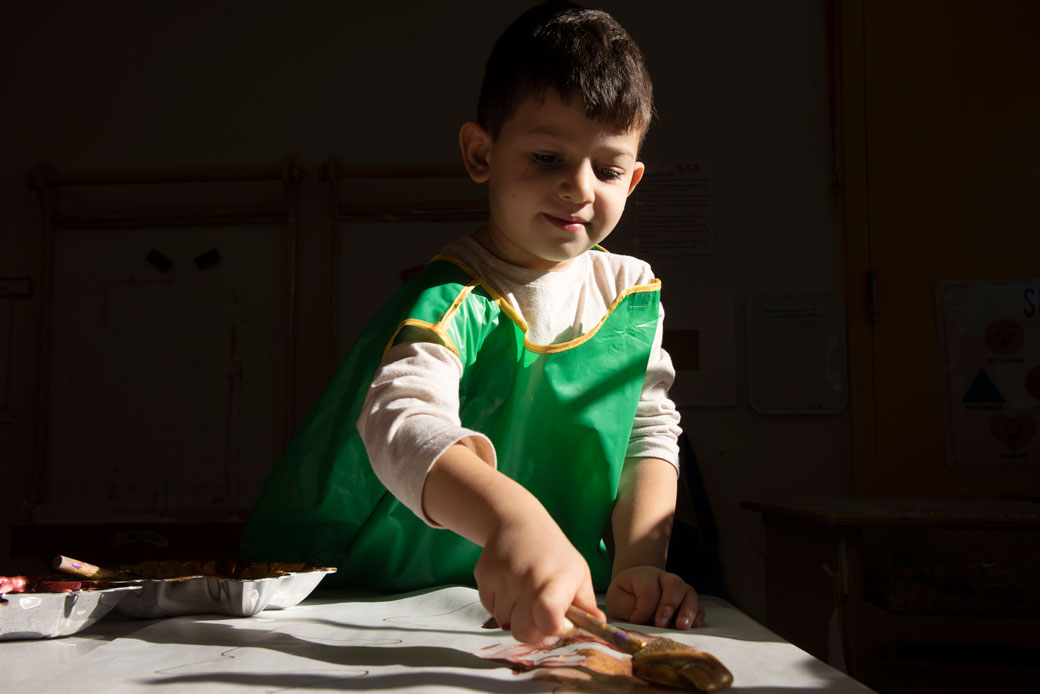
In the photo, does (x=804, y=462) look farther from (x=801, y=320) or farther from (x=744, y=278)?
(x=744, y=278)

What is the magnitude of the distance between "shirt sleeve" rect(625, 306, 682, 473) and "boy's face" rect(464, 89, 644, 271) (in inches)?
6.1

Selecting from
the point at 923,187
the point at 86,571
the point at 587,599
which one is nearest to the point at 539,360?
the point at 587,599

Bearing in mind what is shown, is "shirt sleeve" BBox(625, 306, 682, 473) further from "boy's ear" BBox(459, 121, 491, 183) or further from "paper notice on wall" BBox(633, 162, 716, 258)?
"paper notice on wall" BBox(633, 162, 716, 258)

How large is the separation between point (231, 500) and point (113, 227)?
0.69 meters

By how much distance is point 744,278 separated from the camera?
76.3 inches

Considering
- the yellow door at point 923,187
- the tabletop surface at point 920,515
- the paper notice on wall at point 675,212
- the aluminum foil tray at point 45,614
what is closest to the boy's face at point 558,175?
the aluminum foil tray at point 45,614

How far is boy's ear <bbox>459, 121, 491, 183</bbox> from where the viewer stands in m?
0.76

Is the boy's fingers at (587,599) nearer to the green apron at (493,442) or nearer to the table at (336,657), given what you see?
the table at (336,657)

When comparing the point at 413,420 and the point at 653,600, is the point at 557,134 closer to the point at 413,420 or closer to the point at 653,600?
the point at 413,420

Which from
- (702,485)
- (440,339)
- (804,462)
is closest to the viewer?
(440,339)

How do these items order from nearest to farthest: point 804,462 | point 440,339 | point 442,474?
1. point 442,474
2. point 440,339
3. point 804,462

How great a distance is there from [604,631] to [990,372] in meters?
1.74

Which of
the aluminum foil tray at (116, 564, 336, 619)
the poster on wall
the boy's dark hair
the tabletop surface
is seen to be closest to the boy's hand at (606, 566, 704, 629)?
the aluminum foil tray at (116, 564, 336, 619)

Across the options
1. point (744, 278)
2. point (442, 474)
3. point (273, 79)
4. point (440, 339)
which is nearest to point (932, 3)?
point (744, 278)
